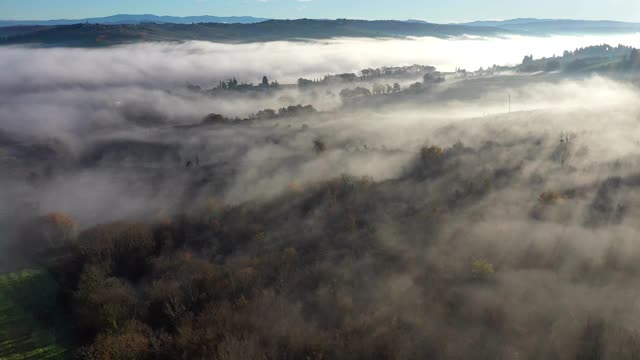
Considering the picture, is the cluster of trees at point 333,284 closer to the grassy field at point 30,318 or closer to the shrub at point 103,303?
the shrub at point 103,303

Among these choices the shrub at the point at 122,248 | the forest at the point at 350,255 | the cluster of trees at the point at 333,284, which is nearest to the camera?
the cluster of trees at the point at 333,284

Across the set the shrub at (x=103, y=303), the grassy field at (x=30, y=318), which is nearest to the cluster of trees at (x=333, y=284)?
the shrub at (x=103, y=303)

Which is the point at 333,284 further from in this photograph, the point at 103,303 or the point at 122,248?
the point at 122,248

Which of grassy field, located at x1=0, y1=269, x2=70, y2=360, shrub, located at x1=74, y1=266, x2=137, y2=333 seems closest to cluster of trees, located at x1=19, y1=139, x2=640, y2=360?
shrub, located at x1=74, y1=266, x2=137, y2=333

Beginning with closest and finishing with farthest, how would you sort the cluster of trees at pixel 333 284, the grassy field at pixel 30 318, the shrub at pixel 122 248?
the cluster of trees at pixel 333 284 < the grassy field at pixel 30 318 < the shrub at pixel 122 248

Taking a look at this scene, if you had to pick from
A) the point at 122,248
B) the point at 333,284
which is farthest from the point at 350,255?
the point at 122,248

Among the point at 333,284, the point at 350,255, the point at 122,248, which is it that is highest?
the point at 350,255

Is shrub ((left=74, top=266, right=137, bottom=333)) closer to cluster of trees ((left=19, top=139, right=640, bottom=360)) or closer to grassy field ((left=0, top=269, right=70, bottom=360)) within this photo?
cluster of trees ((left=19, top=139, right=640, bottom=360))

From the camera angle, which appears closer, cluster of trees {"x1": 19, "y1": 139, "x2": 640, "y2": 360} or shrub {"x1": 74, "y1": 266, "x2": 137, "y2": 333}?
cluster of trees {"x1": 19, "y1": 139, "x2": 640, "y2": 360}

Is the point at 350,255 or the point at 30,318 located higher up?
the point at 350,255
